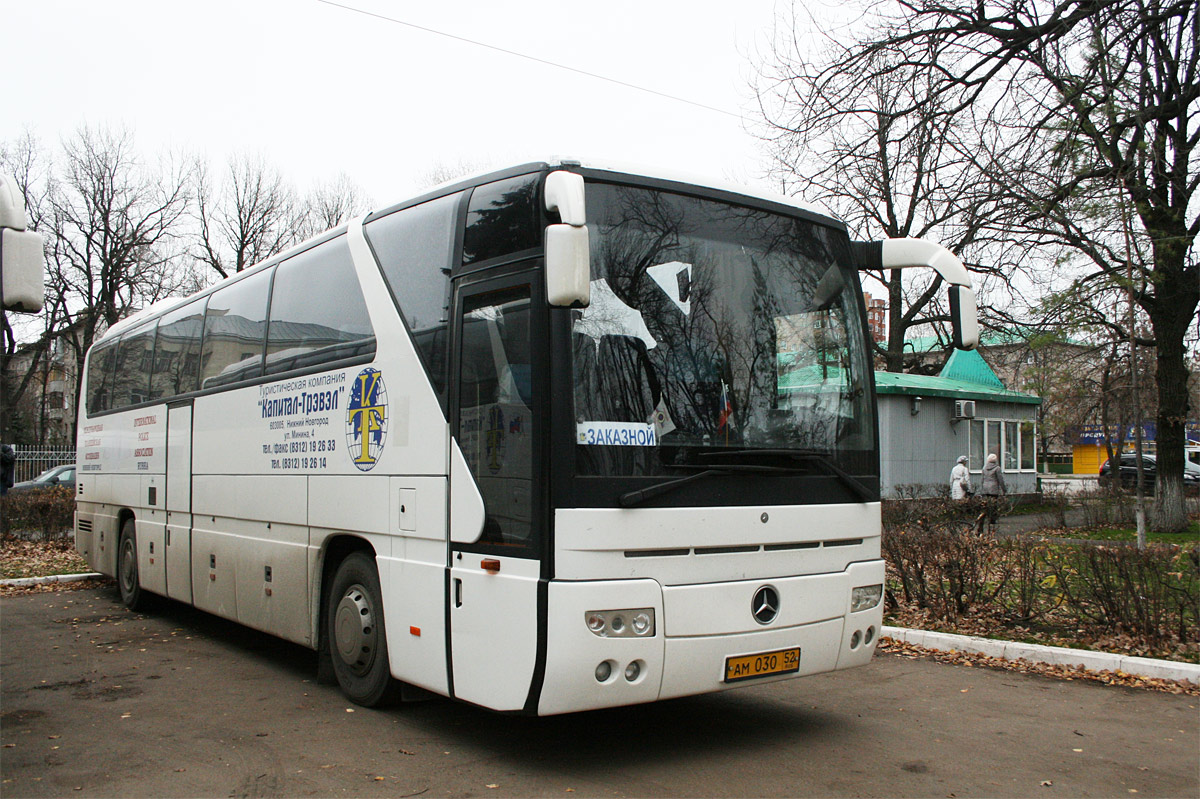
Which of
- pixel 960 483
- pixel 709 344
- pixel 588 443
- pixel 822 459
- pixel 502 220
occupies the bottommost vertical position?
pixel 960 483

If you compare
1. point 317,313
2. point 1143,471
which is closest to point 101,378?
point 317,313

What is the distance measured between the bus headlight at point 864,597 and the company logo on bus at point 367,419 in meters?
3.31

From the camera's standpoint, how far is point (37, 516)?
61.1ft

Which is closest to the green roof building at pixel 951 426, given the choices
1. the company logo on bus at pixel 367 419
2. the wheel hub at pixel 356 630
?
the wheel hub at pixel 356 630

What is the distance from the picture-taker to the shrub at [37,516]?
18.5 m

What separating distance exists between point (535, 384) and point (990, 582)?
248 inches

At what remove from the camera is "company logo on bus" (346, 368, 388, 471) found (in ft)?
22.7

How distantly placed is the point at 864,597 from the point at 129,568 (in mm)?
9795

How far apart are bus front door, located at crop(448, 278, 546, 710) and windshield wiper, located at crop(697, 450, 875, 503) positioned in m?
1.06

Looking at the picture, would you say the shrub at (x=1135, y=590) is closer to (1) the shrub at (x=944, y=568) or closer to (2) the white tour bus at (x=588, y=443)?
(1) the shrub at (x=944, y=568)

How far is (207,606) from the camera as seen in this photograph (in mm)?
10086

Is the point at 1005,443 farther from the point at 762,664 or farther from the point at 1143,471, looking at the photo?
the point at 762,664

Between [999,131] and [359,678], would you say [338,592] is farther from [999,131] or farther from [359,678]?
[999,131]

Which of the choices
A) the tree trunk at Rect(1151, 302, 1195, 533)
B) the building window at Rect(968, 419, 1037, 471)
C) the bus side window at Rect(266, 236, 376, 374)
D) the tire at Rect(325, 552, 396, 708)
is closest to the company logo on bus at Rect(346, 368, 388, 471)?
the bus side window at Rect(266, 236, 376, 374)
